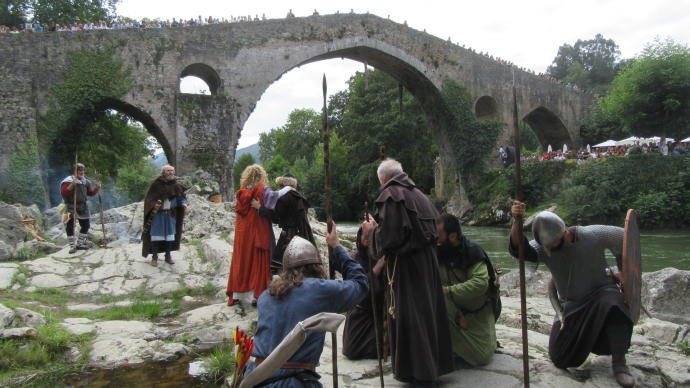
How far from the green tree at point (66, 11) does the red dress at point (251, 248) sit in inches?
909

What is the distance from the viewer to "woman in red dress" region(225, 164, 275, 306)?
5.64 m

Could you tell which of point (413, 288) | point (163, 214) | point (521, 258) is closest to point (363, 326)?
point (413, 288)

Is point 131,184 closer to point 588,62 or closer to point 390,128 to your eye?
point 390,128

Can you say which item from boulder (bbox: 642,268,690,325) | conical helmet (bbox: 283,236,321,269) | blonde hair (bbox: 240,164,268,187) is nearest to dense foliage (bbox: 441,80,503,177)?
boulder (bbox: 642,268,690,325)

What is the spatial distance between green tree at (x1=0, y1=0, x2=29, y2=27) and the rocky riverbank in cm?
1735

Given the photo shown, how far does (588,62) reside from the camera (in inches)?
2729

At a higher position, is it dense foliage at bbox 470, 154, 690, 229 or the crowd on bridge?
the crowd on bridge

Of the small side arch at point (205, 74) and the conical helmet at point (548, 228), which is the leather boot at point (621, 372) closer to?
the conical helmet at point (548, 228)

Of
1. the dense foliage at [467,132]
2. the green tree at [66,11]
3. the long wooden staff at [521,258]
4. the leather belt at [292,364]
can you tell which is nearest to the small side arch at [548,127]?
the dense foliage at [467,132]

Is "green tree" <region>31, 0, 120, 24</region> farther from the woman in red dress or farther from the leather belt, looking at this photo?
the leather belt

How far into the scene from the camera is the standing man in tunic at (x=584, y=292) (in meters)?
3.42

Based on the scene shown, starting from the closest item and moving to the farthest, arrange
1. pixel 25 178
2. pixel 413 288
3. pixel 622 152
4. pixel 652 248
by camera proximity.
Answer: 1. pixel 413 288
2. pixel 652 248
3. pixel 25 178
4. pixel 622 152

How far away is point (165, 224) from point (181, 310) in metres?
1.78

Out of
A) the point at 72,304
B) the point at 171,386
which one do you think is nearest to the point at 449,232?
the point at 171,386
